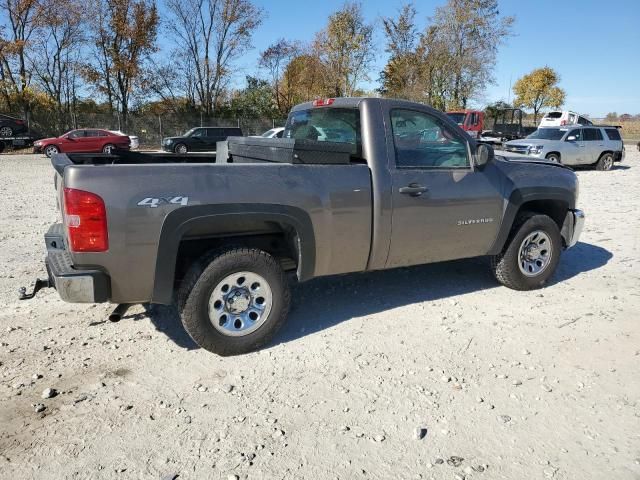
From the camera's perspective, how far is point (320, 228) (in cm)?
370

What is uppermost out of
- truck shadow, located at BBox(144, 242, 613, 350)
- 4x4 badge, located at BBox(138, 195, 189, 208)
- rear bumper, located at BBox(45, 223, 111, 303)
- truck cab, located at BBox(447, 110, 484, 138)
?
truck cab, located at BBox(447, 110, 484, 138)

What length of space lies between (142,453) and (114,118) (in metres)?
33.1

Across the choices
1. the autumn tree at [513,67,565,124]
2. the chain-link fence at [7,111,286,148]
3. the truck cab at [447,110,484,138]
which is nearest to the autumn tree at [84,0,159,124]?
the chain-link fence at [7,111,286,148]

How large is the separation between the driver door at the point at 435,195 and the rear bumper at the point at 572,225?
3.82ft

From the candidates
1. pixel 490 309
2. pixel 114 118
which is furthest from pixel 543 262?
pixel 114 118

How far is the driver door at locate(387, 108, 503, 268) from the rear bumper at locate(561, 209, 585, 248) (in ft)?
3.82

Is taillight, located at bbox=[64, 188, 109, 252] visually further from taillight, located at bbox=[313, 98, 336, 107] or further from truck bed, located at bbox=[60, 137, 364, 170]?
taillight, located at bbox=[313, 98, 336, 107]

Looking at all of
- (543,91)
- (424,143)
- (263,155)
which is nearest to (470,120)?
(424,143)

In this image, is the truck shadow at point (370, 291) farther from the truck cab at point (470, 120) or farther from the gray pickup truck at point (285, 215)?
the truck cab at point (470, 120)

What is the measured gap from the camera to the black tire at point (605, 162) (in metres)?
18.4

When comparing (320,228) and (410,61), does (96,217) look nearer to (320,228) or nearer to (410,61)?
(320,228)

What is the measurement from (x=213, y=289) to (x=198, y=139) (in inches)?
924

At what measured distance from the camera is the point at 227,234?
11.9ft

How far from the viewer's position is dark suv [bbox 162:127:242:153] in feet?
81.5
